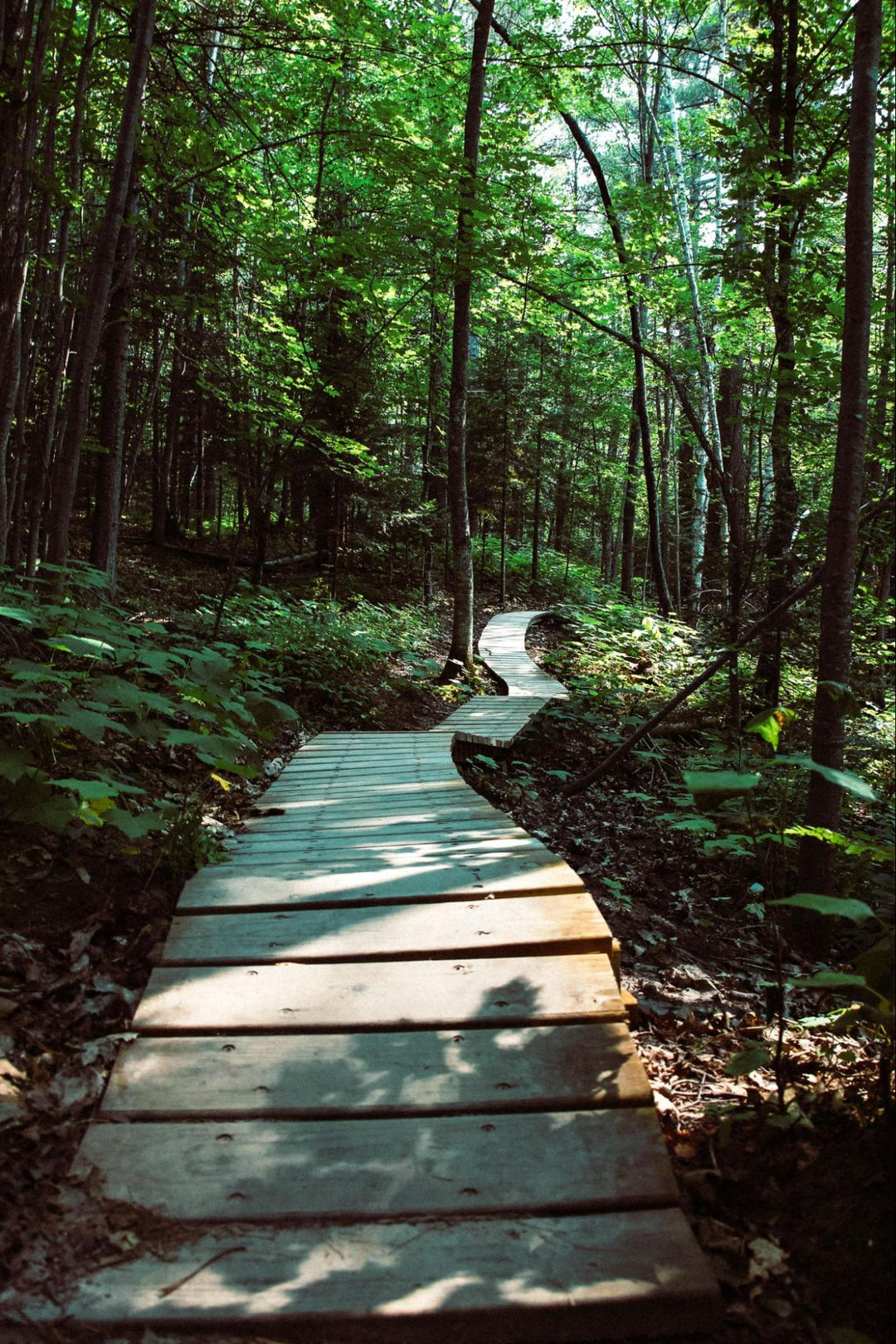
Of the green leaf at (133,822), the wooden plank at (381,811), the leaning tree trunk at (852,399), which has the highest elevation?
the leaning tree trunk at (852,399)

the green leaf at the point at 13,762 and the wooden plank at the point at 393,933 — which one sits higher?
the green leaf at the point at 13,762

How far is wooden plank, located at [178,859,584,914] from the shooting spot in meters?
3.11

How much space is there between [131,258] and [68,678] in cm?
471

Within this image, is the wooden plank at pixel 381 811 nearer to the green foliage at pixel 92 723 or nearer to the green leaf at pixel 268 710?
the green foliage at pixel 92 723

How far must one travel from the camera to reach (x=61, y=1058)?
220 cm

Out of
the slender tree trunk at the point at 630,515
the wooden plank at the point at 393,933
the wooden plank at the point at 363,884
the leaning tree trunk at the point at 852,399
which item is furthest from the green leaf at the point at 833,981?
the slender tree trunk at the point at 630,515

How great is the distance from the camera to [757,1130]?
2105 mm

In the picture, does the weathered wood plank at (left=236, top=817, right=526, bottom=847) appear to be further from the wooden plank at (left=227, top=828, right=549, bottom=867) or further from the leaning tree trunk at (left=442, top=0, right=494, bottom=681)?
the leaning tree trunk at (left=442, top=0, right=494, bottom=681)

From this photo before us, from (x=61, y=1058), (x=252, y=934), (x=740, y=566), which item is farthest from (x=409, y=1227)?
(x=740, y=566)

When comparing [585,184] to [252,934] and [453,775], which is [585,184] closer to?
[453,775]

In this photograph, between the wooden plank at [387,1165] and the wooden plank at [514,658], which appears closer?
the wooden plank at [387,1165]

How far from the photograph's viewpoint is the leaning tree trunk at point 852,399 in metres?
3.64

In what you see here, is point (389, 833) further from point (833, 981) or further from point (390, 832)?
point (833, 981)

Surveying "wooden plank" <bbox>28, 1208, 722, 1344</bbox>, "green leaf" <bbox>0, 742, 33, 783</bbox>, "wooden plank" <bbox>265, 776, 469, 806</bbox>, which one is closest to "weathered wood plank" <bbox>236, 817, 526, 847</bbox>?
"wooden plank" <bbox>265, 776, 469, 806</bbox>
